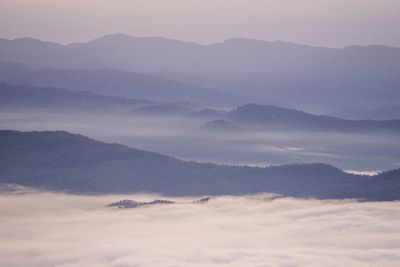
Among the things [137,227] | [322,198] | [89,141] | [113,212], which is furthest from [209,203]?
[89,141]

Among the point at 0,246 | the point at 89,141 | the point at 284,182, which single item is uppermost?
the point at 89,141

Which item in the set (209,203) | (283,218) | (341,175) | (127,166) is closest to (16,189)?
(127,166)

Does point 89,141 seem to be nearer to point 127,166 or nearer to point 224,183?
point 127,166

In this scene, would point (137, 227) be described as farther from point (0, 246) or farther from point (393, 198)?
point (393, 198)

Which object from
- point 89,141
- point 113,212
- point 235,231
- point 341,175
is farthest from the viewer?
point 89,141

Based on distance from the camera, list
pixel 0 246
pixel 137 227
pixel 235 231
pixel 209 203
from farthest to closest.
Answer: pixel 209 203
pixel 137 227
pixel 235 231
pixel 0 246

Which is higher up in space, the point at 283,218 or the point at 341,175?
the point at 341,175

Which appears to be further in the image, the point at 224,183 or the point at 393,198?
the point at 224,183
